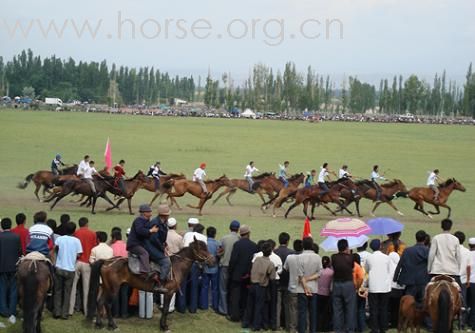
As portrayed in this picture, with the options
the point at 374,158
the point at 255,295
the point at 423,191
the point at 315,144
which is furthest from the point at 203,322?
the point at 315,144

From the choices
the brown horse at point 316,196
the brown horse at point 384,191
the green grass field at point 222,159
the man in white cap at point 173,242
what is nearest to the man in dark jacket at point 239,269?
the green grass field at point 222,159

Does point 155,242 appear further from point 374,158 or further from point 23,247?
point 374,158

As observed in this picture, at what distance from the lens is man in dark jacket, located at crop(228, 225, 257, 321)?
39.9ft

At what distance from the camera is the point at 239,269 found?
40.0 feet

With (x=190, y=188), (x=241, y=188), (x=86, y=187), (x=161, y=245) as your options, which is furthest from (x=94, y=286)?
(x=241, y=188)

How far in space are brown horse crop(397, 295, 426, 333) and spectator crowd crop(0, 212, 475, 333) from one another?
0.38 metres

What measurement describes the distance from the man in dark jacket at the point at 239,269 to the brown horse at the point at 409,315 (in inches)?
94.4

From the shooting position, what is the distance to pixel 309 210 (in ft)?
87.6

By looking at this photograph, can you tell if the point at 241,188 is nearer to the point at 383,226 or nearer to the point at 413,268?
the point at 383,226

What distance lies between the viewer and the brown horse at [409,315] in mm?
11273

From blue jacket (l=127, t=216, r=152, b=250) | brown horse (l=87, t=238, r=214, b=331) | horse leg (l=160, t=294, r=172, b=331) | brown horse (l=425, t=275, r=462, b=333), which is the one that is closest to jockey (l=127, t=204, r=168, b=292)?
blue jacket (l=127, t=216, r=152, b=250)

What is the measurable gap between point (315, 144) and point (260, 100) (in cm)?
10468

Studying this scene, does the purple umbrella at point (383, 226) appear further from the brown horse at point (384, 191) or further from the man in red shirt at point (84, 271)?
the brown horse at point (384, 191)

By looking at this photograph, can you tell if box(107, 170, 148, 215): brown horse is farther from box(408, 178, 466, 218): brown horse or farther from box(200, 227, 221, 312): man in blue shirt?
box(200, 227, 221, 312): man in blue shirt
